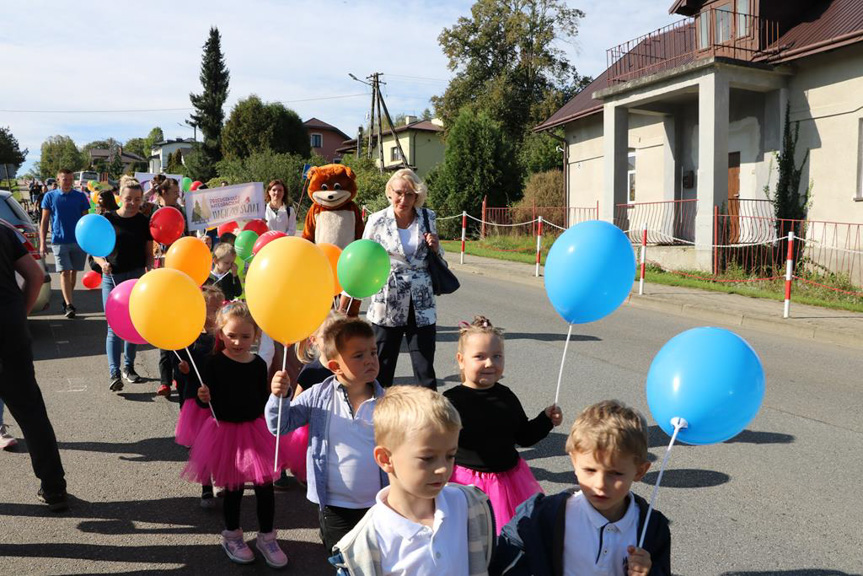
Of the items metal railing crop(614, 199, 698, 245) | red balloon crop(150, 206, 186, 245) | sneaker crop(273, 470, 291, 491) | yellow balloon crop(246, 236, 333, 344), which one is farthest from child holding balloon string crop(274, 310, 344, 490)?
metal railing crop(614, 199, 698, 245)

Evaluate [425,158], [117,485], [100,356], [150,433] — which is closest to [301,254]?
[117,485]

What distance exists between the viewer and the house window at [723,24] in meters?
17.0

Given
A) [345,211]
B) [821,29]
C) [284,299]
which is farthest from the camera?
[821,29]

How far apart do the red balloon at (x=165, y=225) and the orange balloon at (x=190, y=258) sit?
137cm

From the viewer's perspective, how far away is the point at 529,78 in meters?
42.0

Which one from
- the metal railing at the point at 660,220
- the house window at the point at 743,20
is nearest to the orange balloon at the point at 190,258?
the metal railing at the point at 660,220

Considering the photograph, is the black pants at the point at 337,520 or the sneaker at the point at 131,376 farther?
the sneaker at the point at 131,376

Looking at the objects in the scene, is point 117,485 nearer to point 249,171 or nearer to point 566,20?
point 249,171

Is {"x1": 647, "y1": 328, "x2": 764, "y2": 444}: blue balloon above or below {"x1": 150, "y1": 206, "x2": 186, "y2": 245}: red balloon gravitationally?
below

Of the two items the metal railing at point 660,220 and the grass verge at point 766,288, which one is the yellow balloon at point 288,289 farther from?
the metal railing at point 660,220

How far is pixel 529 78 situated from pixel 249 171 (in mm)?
17785

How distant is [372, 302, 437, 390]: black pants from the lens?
14.9 ft

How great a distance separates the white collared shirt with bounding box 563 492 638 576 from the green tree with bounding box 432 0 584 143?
40074 millimetres

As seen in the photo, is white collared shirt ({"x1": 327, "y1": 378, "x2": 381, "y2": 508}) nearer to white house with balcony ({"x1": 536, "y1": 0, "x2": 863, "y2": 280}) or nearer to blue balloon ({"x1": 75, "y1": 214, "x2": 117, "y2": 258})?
blue balloon ({"x1": 75, "y1": 214, "x2": 117, "y2": 258})
